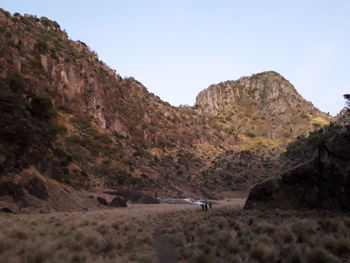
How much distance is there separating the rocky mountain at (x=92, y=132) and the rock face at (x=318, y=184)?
18.4 meters

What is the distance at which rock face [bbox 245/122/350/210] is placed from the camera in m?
16.2

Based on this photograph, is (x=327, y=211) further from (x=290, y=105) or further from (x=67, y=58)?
(x=290, y=105)

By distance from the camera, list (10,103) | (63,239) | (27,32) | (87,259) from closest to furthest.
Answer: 1. (87,259)
2. (63,239)
3. (10,103)
4. (27,32)

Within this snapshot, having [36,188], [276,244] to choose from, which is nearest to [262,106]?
[36,188]

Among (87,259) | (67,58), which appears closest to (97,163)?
(67,58)

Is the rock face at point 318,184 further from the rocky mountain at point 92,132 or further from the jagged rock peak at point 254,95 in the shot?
the jagged rock peak at point 254,95

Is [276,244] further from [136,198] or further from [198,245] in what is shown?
[136,198]

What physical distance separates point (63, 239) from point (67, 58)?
64.5 meters

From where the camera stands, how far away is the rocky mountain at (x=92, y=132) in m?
29.1

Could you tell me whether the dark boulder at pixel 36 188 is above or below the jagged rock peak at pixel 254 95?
below

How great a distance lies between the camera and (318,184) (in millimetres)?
18172

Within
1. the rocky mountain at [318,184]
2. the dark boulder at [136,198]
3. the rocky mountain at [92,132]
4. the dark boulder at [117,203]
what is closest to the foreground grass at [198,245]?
the rocky mountain at [318,184]

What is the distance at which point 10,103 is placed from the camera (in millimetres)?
29453

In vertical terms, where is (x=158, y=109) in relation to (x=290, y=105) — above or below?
below
